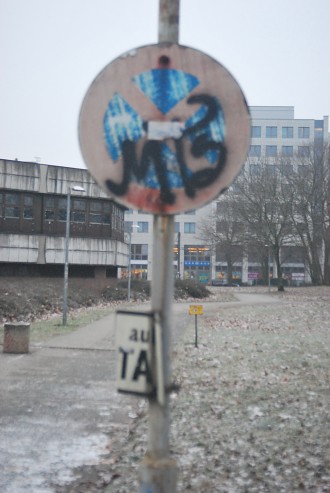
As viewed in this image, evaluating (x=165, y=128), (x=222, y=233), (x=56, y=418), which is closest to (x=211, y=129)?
(x=165, y=128)

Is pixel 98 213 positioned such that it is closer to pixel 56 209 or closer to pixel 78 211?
pixel 78 211

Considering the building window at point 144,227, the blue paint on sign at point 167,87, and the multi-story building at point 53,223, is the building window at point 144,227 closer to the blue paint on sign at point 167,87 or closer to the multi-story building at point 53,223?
the multi-story building at point 53,223

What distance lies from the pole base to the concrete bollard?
11.4m

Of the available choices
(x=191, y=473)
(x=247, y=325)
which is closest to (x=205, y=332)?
(x=247, y=325)

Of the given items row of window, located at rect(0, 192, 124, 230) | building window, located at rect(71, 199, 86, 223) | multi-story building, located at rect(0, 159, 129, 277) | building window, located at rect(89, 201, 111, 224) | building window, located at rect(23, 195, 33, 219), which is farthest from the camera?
building window, located at rect(89, 201, 111, 224)

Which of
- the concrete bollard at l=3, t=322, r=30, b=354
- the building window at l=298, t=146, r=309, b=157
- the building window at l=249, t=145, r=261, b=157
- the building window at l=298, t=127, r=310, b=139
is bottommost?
the concrete bollard at l=3, t=322, r=30, b=354

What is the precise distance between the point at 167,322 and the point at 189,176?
66 cm

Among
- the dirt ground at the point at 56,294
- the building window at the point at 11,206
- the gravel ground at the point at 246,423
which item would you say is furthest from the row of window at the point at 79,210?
the gravel ground at the point at 246,423

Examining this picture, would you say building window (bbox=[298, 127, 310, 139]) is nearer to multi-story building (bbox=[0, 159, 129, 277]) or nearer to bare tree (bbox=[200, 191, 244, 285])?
bare tree (bbox=[200, 191, 244, 285])

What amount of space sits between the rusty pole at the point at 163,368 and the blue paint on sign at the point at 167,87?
7.0 inches

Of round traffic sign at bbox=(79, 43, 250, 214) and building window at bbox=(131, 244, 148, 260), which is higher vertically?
building window at bbox=(131, 244, 148, 260)

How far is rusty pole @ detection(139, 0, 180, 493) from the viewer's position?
8.14 ft

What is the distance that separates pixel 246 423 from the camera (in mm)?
7234

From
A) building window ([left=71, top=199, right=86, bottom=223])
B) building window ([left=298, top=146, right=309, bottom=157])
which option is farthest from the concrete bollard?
building window ([left=298, top=146, right=309, bottom=157])
